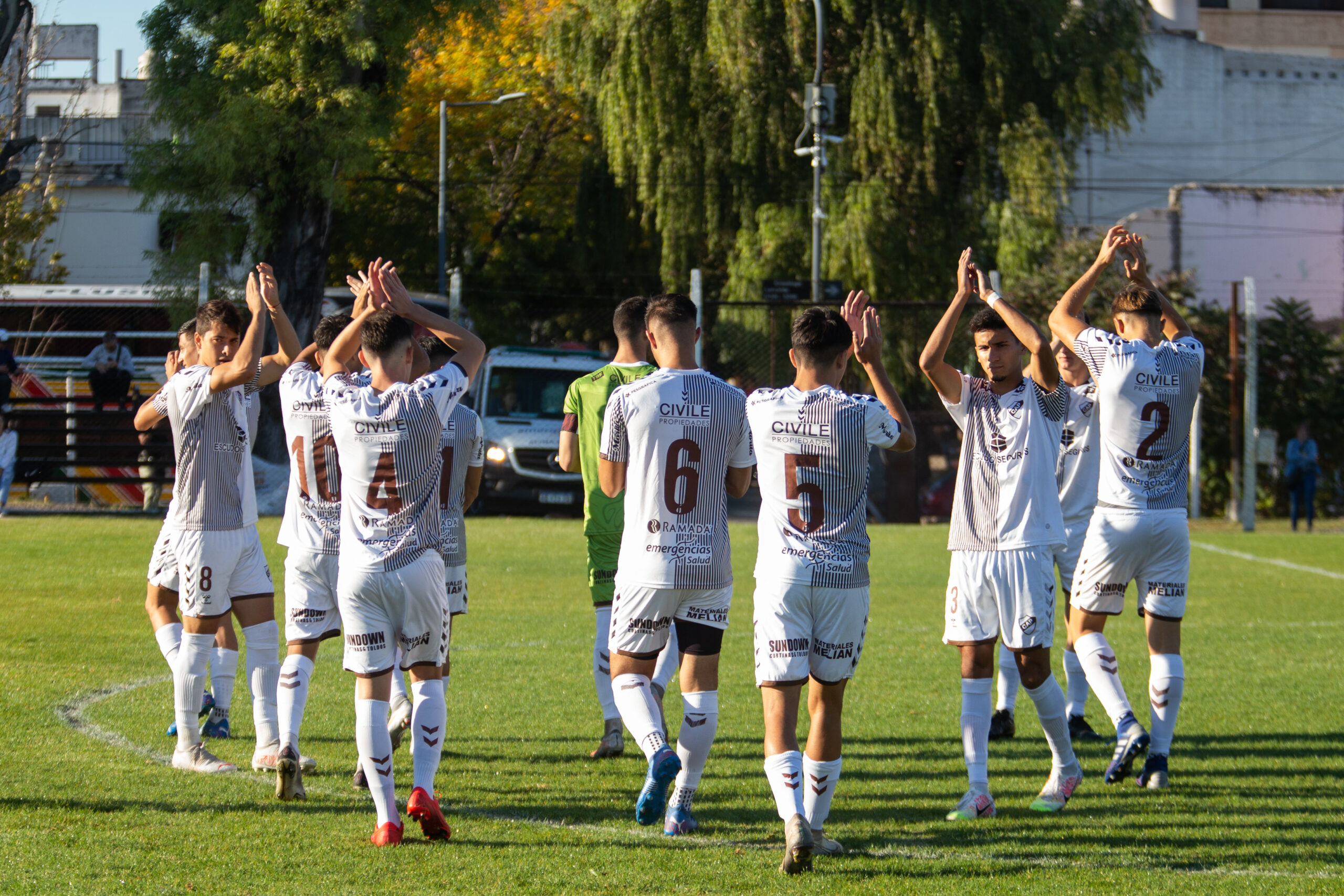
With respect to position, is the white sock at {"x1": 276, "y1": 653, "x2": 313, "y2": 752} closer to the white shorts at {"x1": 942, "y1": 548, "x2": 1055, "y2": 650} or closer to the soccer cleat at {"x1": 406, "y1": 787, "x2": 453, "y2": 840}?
the soccer cleat at {"x1": 406, "y1": 787, "x2": 453, "y2": 840}

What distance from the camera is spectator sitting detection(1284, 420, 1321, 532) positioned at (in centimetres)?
2219

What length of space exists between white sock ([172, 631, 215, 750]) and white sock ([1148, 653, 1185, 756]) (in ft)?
15.0

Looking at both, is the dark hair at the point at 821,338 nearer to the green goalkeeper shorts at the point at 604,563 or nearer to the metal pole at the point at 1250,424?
the green goalkeeper shorts at the point at 604,563

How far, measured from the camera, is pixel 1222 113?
4050cm

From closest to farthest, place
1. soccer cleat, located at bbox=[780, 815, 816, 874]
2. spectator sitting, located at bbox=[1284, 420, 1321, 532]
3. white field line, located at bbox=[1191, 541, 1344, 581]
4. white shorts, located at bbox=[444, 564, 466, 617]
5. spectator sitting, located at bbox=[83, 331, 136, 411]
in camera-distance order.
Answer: soccer cleat, located at bbox=[780, 815, 816, 874] < white shorts, located at bbox=[444, 564, 466, 617] < white field line, located at bbox=[1191, 541, 1344, 581] < spectator sitting, located at bbox=[83, 331, 136, 411] < spectator sitting, located at bbox=[1284, 420, 1321, 532]

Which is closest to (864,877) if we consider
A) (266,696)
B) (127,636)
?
(266,696)

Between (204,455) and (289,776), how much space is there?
1.69 meters

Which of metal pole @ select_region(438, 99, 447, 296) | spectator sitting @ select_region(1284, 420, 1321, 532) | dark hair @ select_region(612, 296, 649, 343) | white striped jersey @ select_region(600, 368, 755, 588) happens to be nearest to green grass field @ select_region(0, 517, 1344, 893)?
white striped jersey @ select_region(600, 368, 755, 588)

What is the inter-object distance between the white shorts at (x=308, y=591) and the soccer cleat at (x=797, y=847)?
2.42 m

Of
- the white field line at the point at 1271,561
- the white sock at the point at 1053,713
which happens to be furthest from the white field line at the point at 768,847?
the white field line at the point at 1271,561

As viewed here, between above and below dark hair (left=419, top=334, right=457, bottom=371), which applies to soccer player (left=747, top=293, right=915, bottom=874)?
below

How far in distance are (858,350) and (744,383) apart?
17.8m

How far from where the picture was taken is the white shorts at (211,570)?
21.2 feet

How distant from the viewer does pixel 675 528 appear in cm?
548
